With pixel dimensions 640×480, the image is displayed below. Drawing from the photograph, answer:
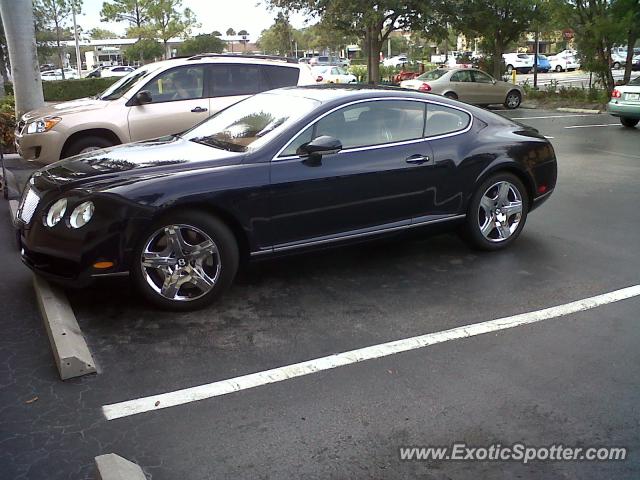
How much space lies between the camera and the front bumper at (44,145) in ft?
26.9

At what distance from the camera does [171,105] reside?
29.0 feet

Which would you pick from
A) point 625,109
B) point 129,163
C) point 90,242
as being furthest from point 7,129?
point 625,109

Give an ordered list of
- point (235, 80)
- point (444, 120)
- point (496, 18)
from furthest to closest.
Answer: point (496, 18) → point (235, 80) → point (444, 120)

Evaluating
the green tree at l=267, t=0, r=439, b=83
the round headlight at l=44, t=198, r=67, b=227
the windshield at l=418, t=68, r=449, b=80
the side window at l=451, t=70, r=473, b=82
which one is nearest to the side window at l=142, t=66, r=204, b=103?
the round headlight at l=44, t=198, r=67, b=227

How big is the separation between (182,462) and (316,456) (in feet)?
2.01

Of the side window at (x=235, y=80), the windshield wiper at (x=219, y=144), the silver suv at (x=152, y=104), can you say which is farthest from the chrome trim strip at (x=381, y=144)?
the side window at (x=235, y=80)

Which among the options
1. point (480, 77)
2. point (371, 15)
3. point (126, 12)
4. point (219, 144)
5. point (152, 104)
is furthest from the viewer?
point (126, 12)

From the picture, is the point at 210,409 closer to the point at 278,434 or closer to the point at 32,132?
the point at 278,434

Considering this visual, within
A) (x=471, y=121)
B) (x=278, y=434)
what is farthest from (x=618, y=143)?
(x=278, y=434)

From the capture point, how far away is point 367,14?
Answer: 24141 millimetres

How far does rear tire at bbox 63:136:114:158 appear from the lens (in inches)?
325

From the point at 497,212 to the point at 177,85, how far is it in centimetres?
520

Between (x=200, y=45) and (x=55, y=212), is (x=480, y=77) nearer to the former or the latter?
(x=55, y=212)

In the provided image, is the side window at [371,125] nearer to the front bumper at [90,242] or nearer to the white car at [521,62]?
the front bumper at [90,242]
